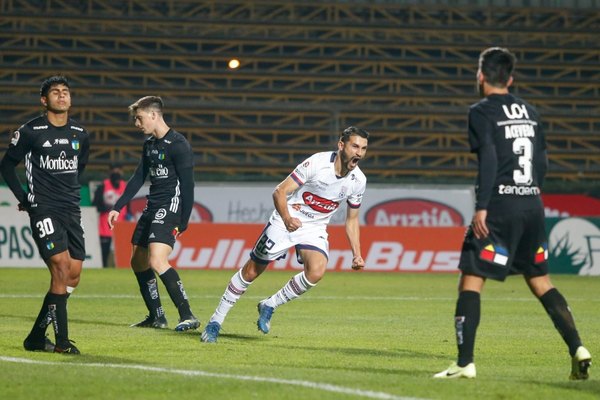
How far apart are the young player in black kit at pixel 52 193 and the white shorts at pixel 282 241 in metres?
1.88

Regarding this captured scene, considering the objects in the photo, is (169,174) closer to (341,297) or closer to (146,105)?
(146,105)

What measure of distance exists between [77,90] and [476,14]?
43.5ft

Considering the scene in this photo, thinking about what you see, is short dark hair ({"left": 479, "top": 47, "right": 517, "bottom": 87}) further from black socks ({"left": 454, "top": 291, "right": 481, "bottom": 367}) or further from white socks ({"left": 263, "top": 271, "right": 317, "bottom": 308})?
white socks ({"left": 263, "top": 271, "right": 317, "bottom": 308})

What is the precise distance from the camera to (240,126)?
34.4 m

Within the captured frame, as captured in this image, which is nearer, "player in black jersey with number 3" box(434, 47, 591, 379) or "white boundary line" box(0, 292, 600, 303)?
"player in black jersey with number 3" box(434, 47, 591, 379)

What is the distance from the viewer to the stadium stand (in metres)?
34.1

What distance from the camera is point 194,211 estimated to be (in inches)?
1076

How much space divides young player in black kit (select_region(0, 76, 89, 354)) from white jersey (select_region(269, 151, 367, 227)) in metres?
2.24

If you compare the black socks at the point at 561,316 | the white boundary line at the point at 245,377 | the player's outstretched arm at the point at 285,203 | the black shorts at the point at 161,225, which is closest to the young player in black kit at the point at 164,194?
the black shorts at the point at 161,225

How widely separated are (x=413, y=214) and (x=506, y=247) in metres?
20.6

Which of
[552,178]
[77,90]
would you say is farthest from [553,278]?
[77,90]

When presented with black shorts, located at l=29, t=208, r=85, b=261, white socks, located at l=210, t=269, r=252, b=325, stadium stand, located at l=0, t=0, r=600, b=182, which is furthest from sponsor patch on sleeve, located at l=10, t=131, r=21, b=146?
stadium stand, located at l=0, t=0, r=600, b=182

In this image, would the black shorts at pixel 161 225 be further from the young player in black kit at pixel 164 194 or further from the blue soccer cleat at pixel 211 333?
the blue soccer cleat at pixel 211 333

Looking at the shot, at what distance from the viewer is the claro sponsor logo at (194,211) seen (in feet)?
88.6
